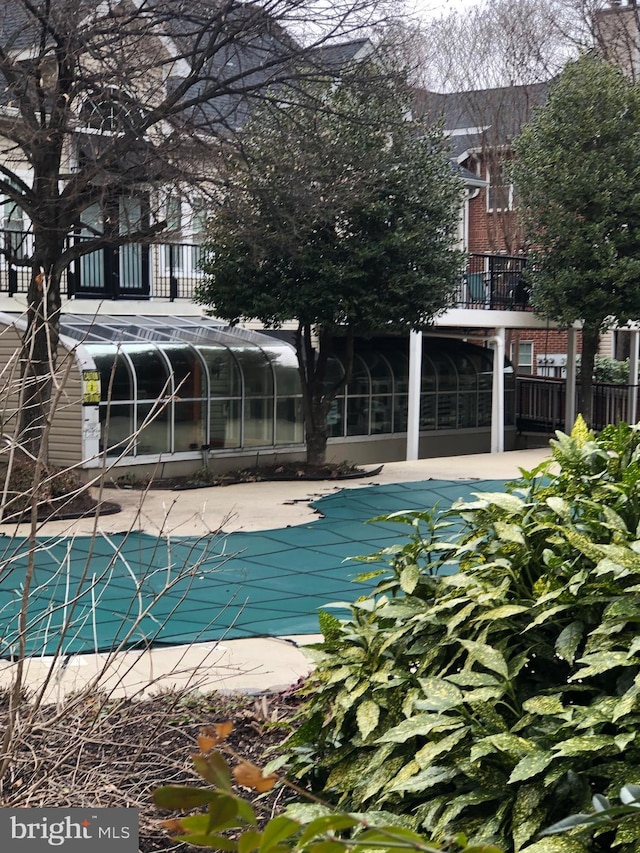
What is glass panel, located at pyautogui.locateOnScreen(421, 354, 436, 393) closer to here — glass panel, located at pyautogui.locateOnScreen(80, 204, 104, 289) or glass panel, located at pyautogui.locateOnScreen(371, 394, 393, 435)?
glass panel, located at pyautogui.locateOnScreen(371, 394, 393, 435)

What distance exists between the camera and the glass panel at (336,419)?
67.7 feet

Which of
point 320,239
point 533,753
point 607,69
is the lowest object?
point 533,753

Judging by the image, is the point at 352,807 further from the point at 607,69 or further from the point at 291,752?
the point at 607,69

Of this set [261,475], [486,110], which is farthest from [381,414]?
[486,110]

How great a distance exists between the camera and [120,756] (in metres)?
4.02

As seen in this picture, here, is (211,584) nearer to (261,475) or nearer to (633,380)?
(261,475)

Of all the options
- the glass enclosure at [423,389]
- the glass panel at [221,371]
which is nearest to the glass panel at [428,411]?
the glass enclosure at [423,389]

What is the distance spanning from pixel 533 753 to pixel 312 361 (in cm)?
1550

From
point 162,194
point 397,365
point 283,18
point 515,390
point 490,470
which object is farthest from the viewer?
point 515,390

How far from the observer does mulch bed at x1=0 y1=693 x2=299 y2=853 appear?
349 centimetres

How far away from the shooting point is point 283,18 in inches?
513

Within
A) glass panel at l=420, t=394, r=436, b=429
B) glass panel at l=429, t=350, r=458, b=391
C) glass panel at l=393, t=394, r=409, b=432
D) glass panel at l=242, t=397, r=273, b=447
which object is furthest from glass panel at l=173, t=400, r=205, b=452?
glass panel at l=429, t=350, r=458, b=391

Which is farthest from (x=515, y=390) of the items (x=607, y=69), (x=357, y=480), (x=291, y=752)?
(x=291, y=752)

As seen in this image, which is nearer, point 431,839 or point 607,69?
point 431,839
